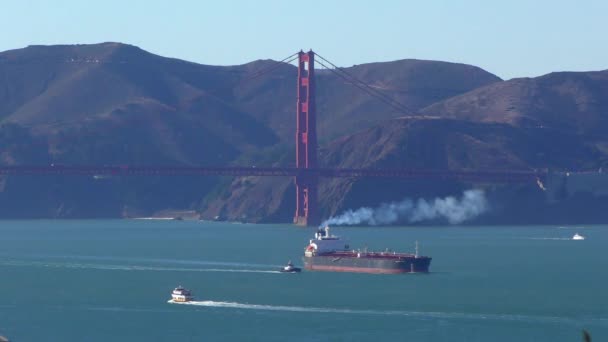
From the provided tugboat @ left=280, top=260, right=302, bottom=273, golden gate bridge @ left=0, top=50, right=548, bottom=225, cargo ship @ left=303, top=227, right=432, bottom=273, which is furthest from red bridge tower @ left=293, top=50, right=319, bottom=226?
tugboat @ left=280, top=260, right=302, bottom=273

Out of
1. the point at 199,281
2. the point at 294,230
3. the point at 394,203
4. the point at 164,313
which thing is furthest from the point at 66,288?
the point at 394,203

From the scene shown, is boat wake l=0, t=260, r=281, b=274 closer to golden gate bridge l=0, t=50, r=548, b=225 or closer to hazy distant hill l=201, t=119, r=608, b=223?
golden gate bridge l=0, t=50, r=548, b=225

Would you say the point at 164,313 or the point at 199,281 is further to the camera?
the point at 199,281

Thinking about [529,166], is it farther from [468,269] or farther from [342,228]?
[468,269]

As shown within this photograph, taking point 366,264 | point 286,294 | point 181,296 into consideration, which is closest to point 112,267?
point 366,264

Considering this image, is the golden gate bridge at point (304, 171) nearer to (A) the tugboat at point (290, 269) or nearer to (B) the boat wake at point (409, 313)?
(A) the tugboat at point (290, 269)

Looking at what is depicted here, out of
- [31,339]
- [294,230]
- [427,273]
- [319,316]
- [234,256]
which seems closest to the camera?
[31,339]

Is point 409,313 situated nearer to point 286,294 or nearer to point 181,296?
point 286,294
